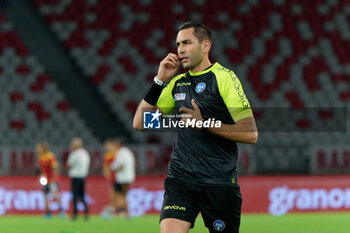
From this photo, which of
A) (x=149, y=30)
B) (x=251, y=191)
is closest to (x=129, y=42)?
(x=149, y=30)

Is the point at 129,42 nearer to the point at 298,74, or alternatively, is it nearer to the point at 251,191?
the point at 298,74

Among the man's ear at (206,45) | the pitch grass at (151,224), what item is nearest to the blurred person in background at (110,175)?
the pitch grass at (151,224)

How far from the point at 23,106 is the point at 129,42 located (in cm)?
398

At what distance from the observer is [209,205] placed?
5.26 meters

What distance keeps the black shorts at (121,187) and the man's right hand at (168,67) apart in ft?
36.1

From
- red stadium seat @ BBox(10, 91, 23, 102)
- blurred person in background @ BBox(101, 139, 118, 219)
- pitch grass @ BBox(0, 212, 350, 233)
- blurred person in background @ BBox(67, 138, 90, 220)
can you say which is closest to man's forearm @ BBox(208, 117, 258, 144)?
pitch grass @ BBox(0, 212, 350, 233)

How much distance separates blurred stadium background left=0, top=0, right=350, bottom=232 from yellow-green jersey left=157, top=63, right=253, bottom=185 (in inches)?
474

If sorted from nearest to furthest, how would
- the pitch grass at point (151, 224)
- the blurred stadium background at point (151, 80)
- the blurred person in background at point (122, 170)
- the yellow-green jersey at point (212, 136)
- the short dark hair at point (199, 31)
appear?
the yellow-green jersey at point (212, 136)
the short dark hair at point (199, 31)
the pitch grass at point (151, 224)
the blurred person in background at point (122, 170)
the blurred stadium background at point (151, 80)

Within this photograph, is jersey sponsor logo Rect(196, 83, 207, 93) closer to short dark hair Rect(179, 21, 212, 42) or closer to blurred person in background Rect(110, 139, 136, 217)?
short dark hair Rect(179, 21, 212, 42)

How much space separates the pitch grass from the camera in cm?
1315

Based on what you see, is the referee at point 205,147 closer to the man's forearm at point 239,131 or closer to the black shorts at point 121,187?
the man's forearm at point 239,131

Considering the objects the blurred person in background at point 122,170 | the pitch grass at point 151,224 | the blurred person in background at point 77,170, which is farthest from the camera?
the blurred person in background at point 122,170

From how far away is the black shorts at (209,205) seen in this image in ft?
17.2

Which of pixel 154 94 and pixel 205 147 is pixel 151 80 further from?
pixel 205 147
